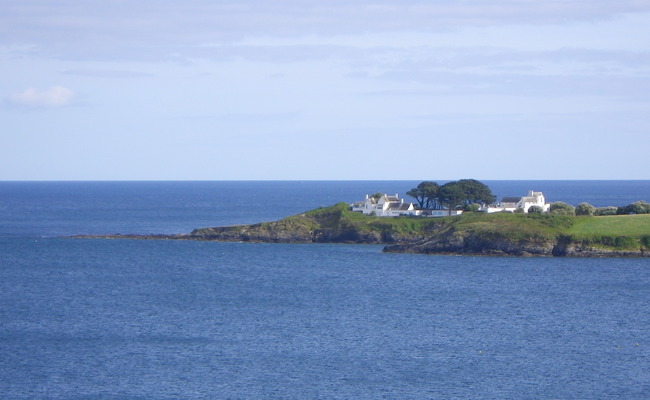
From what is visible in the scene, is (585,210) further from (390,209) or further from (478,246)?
(390,209)

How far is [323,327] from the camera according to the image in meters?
68.6

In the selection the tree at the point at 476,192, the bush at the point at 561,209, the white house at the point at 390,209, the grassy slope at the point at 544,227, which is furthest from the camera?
the tree at the point at 476,192

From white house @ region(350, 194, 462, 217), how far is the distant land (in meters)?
2.42

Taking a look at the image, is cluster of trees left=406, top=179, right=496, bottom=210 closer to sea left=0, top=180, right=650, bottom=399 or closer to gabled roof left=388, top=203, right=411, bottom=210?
gabled roof left=388, top=203, right=411, bottom=210

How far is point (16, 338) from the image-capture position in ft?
210

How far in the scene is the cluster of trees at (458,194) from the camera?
14162 cm

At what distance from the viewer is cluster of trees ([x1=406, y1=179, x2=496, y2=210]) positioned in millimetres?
141625

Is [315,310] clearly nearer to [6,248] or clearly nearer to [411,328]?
[411,328]

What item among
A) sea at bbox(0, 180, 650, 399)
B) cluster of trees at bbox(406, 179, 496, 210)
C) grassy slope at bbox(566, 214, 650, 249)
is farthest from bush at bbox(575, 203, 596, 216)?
sea at bbox(0, 180, 650, 399)

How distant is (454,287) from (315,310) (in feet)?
62.0

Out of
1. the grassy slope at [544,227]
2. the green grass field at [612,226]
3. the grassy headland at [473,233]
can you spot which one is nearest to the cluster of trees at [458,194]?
the grassy headland at [473,233]

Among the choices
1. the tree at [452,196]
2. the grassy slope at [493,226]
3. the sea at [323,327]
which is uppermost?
the tree at [452,196]

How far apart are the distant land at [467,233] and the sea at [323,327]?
3.64m

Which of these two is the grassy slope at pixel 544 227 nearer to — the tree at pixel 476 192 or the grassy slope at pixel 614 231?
the grassy slope at pixel 614 231
